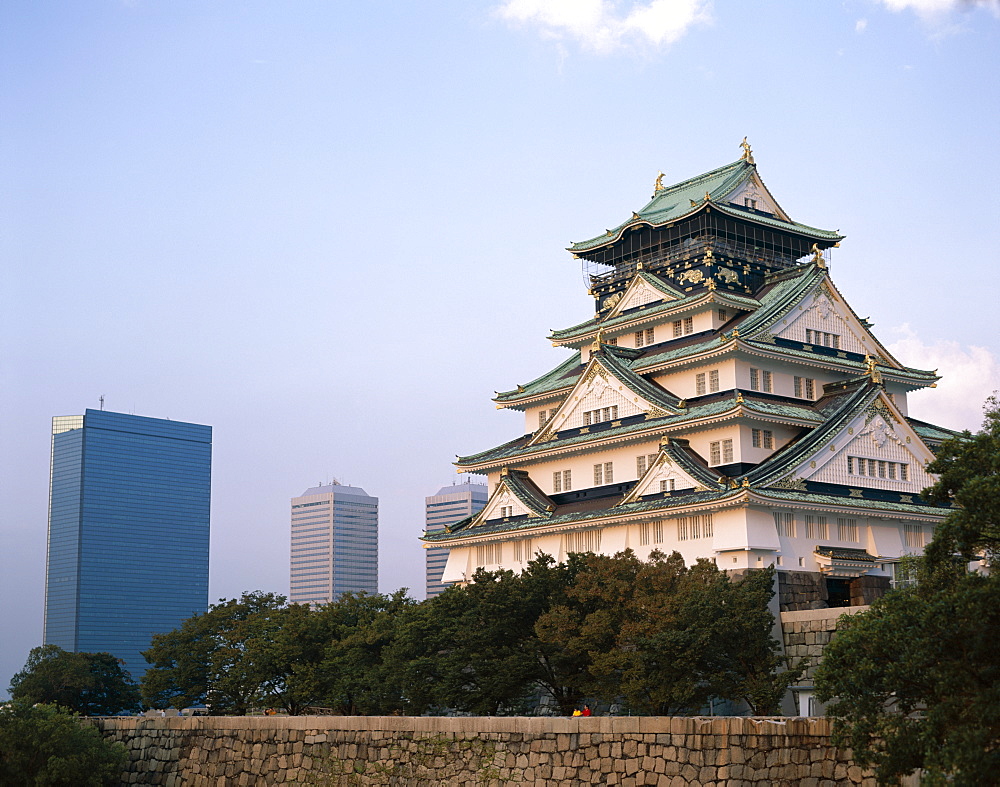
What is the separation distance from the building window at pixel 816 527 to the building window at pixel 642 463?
8180mm

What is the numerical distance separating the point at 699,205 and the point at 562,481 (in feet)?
54.9

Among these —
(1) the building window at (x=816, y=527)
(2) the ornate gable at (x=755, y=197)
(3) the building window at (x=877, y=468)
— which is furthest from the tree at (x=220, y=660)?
(2) the ornate gable at (x=755, y=197)

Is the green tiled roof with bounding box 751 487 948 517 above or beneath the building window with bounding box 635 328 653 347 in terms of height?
beneath

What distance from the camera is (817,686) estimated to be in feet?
85.4

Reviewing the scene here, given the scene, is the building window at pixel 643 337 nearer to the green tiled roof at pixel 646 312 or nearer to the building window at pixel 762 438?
the green tiled roof at pixel 646 312

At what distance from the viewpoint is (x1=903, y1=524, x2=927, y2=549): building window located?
2210 inches

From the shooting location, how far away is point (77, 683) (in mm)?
65750

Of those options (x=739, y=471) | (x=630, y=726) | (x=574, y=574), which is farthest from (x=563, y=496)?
(x=630, y=726)

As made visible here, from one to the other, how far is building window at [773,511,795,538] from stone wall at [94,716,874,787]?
20.7m

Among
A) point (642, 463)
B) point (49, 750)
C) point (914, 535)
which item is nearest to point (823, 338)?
point (914, 535)

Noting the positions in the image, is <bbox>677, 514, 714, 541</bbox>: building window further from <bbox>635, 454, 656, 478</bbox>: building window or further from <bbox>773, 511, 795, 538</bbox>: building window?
<bbox>635, 454, 656, 478</bbox>: building window

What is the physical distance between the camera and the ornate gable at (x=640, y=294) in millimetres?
64375

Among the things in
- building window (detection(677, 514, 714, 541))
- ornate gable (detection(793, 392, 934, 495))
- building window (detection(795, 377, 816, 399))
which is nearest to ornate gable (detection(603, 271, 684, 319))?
building window (detection(795, 377, 816, 399))

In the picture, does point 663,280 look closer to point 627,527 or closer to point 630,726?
point 627,527
